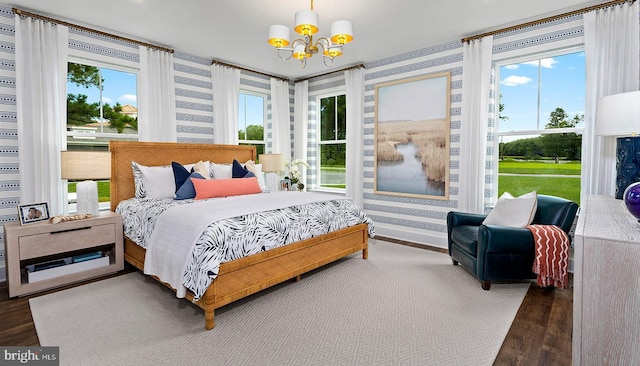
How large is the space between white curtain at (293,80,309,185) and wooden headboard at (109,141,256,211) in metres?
1.46

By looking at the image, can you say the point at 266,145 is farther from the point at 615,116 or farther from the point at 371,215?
the point at 615,116

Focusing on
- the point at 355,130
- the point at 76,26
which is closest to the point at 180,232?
the point at 76,26

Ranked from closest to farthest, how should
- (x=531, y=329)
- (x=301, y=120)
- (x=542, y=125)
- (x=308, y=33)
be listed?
(x=531, y=329) < (x=308, y=33) < (x=542, y=125) < (x=301, y=120)

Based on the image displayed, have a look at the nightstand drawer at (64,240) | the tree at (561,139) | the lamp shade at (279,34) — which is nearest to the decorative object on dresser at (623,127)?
the tree at (561,139)

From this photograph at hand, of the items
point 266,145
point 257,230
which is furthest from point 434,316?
point 266,145

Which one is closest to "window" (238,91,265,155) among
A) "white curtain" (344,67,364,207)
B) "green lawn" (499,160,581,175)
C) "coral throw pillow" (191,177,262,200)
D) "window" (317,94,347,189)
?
"window" (317,94,347,189)

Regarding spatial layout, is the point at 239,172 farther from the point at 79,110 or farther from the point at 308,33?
the point at 308,33

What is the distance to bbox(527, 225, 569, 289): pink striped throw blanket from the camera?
272 cm

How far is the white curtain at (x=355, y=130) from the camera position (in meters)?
5.07

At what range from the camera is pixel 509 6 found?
3.18 metres

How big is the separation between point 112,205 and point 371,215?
3553 millimetres

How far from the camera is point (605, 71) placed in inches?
121

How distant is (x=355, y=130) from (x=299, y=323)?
3441 millimetres

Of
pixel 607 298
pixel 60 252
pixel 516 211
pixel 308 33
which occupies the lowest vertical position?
pixel 60 252
